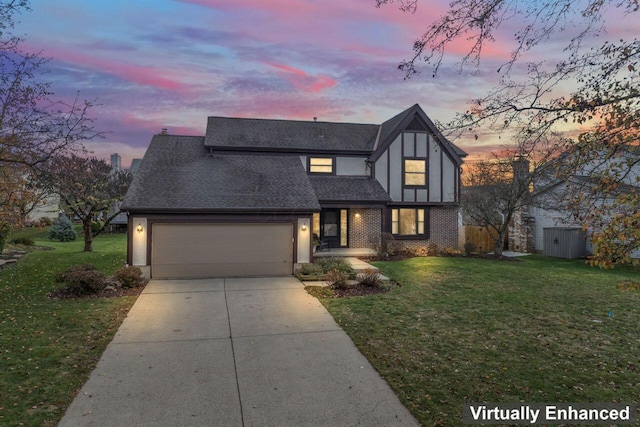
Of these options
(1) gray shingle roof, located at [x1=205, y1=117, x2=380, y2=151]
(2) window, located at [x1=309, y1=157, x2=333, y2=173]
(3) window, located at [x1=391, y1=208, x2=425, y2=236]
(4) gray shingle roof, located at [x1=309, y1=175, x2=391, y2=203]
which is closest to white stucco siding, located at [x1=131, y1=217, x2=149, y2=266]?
(1) gray shingle roof, located at [x1=205, y1=117, x2=380, y2=151]

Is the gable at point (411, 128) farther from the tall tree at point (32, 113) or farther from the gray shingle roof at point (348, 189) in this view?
the tall tree at point (32, 113)

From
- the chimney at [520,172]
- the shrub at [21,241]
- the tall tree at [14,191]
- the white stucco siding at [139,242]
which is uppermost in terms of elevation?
the chimney at [520,172]

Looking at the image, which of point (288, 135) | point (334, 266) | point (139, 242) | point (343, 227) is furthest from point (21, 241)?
point (334, 266)

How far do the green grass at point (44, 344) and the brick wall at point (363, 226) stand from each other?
12.1 m

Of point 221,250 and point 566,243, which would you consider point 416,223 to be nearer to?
point 566,243

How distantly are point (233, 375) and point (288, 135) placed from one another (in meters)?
17.3

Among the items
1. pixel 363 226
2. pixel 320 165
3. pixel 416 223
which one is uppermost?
pixel 320 165

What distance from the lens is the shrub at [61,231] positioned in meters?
28.3

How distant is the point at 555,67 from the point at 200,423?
6159 millimetres

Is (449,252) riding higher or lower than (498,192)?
lower

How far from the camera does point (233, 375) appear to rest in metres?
5.66

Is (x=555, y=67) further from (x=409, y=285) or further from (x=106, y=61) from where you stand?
(x=106, y=61)

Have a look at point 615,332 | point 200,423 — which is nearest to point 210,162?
point 200,423

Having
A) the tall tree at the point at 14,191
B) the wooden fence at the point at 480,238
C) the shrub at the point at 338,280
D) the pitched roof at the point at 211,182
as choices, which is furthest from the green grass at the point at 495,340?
the tall tree at the point at 14,191
